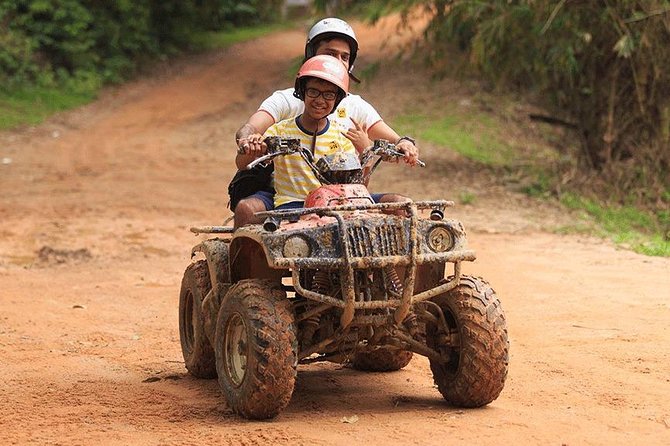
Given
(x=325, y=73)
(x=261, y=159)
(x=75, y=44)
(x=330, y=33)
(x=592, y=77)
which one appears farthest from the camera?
(x=75, y=44)

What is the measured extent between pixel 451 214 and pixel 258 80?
1316 cm

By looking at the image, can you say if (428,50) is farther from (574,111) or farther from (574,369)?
(574,369)

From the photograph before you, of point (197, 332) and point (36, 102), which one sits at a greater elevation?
point (36, 102)

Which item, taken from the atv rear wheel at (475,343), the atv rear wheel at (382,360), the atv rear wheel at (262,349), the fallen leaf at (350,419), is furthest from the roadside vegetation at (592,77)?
the atv rear wheel at (262,349)

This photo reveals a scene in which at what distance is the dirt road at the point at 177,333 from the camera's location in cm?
570

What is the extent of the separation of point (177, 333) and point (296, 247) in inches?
128

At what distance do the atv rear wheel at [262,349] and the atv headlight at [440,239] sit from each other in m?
0.79

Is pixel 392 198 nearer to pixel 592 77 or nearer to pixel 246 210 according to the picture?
pixel 246 210

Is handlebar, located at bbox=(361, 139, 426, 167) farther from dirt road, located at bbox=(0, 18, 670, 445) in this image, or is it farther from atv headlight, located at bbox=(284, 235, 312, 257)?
dirt road, located at bbox=(0, 18, 670, 445)

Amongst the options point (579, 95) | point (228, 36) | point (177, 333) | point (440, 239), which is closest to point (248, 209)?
point (440, 239)

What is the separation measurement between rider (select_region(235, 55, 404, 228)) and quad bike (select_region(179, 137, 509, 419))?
155mm

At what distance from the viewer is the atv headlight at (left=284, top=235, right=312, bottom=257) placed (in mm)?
5629

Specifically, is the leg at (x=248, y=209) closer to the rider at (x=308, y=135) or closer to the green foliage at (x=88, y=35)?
the rider at (x=308, y=135)

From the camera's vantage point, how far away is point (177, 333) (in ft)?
28.3
